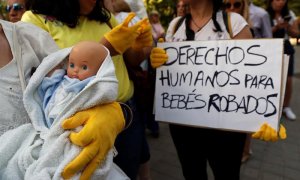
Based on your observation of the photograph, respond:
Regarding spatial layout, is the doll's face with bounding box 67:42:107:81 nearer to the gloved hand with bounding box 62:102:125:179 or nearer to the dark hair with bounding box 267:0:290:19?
the gloved hand with bounding box 62:102:125:179

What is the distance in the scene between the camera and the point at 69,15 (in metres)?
1.63

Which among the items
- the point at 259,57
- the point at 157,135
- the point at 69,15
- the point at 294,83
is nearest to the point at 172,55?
the point at 259,57

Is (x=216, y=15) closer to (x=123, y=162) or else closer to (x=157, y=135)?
(x=123, y=162)

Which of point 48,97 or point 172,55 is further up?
point 48,97

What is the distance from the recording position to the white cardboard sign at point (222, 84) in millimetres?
1702

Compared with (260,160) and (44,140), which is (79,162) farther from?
(260,160)

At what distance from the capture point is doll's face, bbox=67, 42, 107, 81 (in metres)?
1.29

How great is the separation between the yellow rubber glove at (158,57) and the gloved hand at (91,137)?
75 centimetres

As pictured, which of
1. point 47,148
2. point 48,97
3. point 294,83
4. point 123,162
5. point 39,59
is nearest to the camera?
point 47,148

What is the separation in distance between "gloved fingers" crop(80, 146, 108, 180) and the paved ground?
2.11 metres

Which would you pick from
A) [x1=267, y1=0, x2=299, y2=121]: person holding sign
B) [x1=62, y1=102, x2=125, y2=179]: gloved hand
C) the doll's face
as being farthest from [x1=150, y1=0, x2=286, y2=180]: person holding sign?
[x1=267, y1=0, x2=299, y2=121]: person holding sign

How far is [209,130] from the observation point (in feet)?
6.40

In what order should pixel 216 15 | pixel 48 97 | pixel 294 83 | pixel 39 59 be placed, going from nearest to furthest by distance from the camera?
pixel 48 97 < pixel 39 59 < pixel 216 15 < pixel 294 83

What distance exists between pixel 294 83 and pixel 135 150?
20.7 ft
